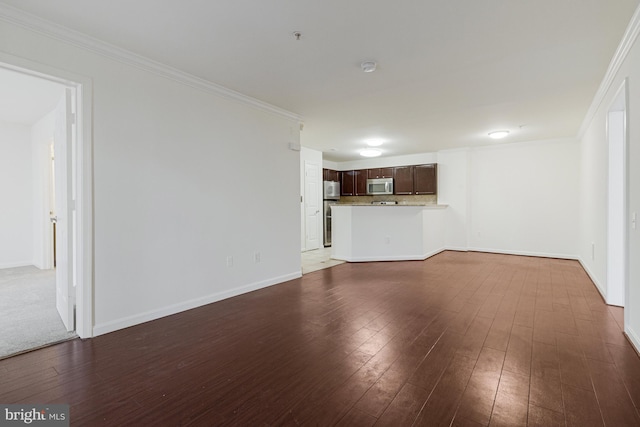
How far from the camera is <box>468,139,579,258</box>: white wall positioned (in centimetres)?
623

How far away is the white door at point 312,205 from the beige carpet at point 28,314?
4.77m

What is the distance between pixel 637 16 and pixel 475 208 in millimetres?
5434

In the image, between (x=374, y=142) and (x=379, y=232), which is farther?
(x=374, y=142)

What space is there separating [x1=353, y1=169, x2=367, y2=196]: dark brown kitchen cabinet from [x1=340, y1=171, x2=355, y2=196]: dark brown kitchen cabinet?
10cm

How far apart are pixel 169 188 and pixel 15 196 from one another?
4.41 metres

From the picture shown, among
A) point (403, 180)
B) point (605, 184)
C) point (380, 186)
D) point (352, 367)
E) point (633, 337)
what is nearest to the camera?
point (352, 367)

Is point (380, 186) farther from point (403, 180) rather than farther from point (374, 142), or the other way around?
point (374, 142)

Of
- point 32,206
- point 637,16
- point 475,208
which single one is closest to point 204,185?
point 637,16

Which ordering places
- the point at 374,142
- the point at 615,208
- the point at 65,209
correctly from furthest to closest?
1. the point at 374,142
2. the point at 615,208
3. the point at 65,209

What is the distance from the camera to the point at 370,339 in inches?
101

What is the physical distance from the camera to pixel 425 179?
7.79m

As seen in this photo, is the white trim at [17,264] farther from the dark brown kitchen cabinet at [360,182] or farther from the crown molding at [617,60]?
the crown molding at [617,60]

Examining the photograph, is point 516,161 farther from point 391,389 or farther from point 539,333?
point 391,389

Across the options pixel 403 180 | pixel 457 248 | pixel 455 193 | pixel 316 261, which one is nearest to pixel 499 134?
pixel 455 193
